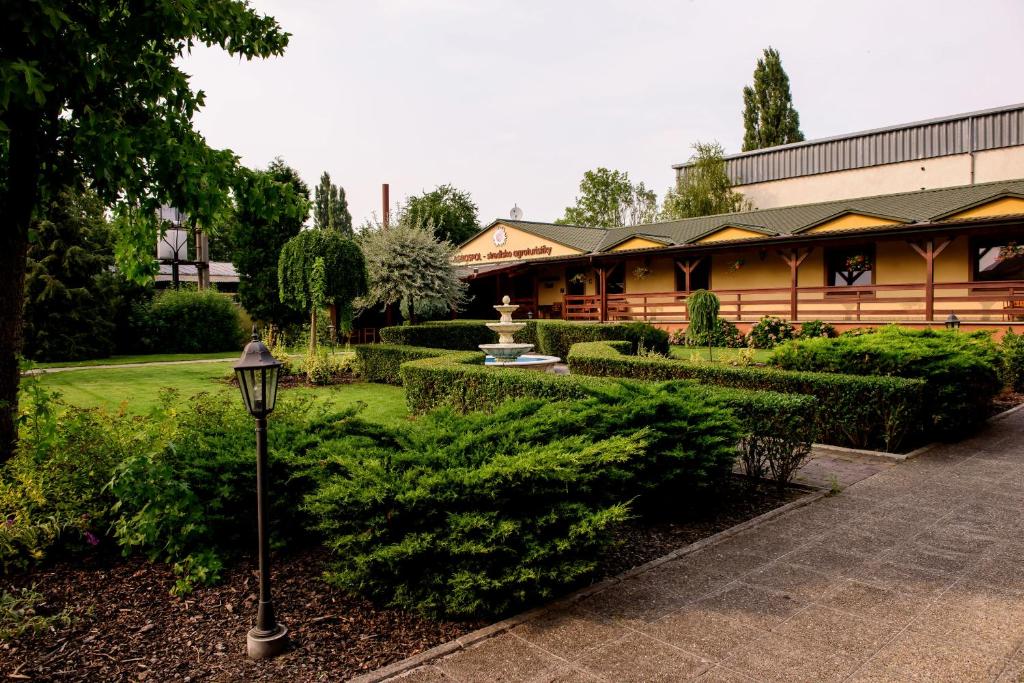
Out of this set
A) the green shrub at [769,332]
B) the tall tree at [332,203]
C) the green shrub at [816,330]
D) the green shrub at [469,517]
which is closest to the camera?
the green shrub at [469,517]

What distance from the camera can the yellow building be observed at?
59.0ft

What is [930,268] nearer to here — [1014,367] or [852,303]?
[852,303]

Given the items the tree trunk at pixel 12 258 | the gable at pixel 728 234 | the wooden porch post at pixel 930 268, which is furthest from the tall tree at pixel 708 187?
the tree trunk at pixel 12 258

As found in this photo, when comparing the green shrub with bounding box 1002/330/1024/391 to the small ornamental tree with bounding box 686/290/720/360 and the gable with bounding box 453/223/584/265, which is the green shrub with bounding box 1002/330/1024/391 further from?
the gable with bounding box 453/223/584/265

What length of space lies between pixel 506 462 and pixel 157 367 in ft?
52.1

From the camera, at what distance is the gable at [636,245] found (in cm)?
2372

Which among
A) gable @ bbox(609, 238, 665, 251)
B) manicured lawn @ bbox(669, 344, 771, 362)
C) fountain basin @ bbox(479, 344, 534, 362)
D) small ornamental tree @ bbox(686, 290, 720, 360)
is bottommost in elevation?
manicured lawn @ bbox(669, 344, 771, 362)

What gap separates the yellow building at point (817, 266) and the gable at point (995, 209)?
26 millimetres

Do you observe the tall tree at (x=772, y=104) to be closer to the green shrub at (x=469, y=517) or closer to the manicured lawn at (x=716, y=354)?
the manicured lawn at (x=716, y=354)

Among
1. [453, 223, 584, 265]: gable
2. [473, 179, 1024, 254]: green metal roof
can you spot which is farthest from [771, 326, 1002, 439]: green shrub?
[453, 223, 584, 265]: gable

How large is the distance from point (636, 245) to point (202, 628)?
22352 millimetres

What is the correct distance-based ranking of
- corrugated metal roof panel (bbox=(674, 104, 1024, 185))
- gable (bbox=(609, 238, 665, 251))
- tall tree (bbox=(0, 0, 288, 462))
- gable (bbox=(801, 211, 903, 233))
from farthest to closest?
corrugated metal roof panel (bbox=(674, 104, 1024, 185)) < gable (bbox=(609, 238, 665, 251)) < gable (bbox=(801, 211, 903, 233)) < tall tree (bbox=(0, 0, 288, 462))

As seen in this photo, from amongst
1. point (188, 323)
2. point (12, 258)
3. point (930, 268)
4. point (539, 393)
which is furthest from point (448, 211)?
point (12, 258)

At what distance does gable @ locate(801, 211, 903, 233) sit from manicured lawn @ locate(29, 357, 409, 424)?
14.0 metres
